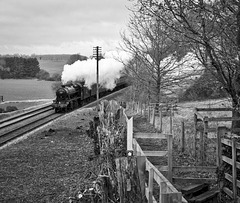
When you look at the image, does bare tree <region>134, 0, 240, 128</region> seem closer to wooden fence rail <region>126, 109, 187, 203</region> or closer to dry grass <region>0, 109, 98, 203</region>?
wooden fence rail <region>126, 109, 187, 203</region>

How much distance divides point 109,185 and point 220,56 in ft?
15.3

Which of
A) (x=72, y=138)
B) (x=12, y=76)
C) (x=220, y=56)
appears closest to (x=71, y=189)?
(x=220, y=56)

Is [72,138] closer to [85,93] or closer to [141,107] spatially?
[141,107]

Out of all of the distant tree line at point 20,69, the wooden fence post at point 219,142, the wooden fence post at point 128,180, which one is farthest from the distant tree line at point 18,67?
the wooden fence post at point 128,180

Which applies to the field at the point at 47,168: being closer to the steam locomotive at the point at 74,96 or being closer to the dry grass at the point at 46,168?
the dry grass at the point at 46,168

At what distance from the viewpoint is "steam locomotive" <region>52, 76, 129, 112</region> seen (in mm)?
31428

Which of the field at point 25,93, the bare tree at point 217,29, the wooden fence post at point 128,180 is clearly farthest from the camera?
the field at point 25,93

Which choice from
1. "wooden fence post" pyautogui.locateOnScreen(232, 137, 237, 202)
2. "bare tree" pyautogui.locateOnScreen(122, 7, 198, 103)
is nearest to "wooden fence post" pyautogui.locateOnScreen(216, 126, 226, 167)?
"wooden fence post" pyautogui.locateOnScreen(232, 137, 237, 202)

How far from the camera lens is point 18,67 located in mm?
105312

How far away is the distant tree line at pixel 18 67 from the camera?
103250 millimetres

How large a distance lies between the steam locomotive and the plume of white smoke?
3.17ft

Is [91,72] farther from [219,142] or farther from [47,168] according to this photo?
[219,142]

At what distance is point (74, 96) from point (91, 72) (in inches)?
176

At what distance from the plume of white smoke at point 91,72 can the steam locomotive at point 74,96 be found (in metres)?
0.97
